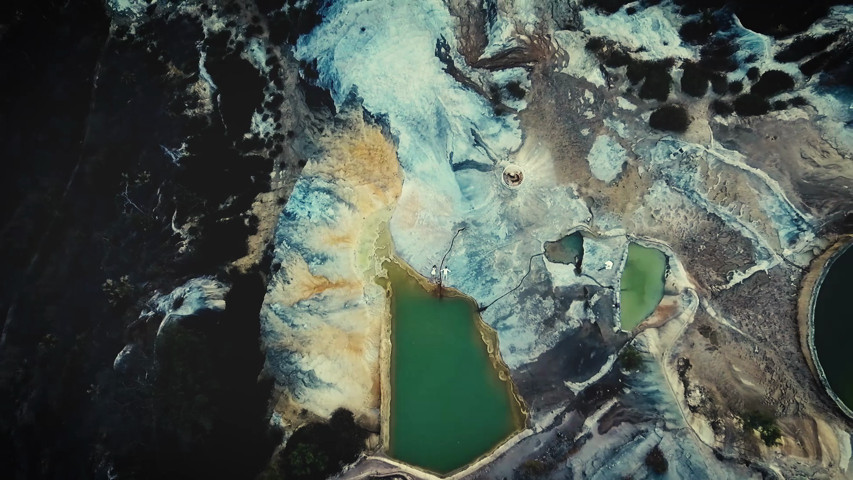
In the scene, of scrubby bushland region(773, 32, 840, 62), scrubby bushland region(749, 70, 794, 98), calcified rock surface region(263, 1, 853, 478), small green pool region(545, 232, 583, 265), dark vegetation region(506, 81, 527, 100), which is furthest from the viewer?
small green pool region(545, 232, 583, 265)

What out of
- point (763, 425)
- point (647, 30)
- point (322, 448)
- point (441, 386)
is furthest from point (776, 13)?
point (322, 448)

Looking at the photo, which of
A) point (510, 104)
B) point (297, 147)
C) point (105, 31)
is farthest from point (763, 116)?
point (105, 31)

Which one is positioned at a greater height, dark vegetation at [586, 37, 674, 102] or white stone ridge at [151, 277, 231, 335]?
white stone ridge at [151, 277, 231, 335]

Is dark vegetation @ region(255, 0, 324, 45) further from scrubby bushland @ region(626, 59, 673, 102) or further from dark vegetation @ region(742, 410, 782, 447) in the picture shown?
dark vegetation @ region(742, 410, 782, 447)

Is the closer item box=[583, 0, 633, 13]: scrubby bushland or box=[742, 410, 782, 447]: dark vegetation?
box=[742, 410, 782, 447]: dark vegetation

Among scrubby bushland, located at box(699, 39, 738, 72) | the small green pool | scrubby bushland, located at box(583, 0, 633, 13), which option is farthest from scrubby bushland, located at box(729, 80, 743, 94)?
the small green pool

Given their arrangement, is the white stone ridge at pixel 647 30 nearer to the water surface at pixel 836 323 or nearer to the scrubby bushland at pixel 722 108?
the scrubby bushland at pixel 722 108

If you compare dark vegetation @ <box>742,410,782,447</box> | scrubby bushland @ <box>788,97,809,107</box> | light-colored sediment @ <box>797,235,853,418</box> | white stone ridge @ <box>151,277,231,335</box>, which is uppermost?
white stone ridge @ <box>151,277,231,335</box>
